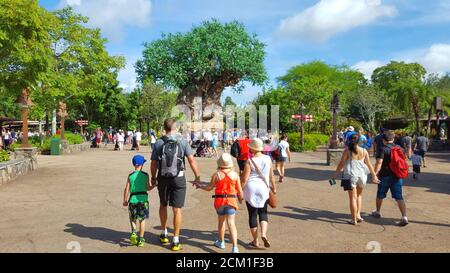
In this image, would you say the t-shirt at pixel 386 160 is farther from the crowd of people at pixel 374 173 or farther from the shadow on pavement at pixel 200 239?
the shadow on pavement at pixel 200 239

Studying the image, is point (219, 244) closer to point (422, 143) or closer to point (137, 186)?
point (137, 186)

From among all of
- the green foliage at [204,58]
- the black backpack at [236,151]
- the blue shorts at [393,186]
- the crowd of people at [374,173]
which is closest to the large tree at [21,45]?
the black backpack at [236,151]

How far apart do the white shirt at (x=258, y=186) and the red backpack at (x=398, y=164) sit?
2657mm

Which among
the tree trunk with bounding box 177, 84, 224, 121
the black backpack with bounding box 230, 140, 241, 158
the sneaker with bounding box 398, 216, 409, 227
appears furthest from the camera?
the tree trunk with bounding box 177, 84, 224, 121

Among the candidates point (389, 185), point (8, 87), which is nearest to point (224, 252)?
point (389, 185)

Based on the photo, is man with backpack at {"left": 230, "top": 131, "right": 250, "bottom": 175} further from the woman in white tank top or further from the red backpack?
the red backpack

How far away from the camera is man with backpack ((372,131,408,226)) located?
693 centimetres

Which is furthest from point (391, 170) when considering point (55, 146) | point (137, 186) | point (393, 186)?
point (55, 146)

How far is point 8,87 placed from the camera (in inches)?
524

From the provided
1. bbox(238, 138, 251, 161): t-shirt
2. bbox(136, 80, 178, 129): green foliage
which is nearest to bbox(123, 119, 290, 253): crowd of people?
bbox(238, 138, 251, 161): t-shirt

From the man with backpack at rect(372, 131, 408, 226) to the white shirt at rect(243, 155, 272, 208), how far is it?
8.70 feet

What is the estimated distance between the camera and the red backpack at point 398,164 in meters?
6.92

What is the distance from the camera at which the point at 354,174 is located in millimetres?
6852
